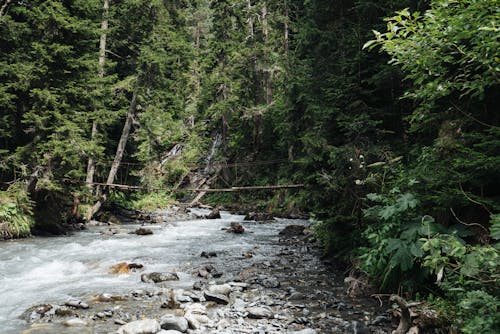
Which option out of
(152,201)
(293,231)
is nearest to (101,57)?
(152,201)

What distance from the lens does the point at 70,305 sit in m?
5.65

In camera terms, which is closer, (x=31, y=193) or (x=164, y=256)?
(x=164, y=256)

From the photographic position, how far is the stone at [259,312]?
525cm

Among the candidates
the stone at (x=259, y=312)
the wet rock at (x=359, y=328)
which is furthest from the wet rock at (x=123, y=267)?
the wet rock at (x=359, y=328)

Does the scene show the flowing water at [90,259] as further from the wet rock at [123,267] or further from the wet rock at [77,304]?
the wet rock at [77,304]

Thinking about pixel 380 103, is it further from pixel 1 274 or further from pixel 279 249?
pixel 1 274

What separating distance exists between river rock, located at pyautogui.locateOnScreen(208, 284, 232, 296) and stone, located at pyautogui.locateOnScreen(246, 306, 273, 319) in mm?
916

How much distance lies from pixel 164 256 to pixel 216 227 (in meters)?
5.43

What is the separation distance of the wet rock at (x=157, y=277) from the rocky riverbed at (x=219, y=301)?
0.02 m

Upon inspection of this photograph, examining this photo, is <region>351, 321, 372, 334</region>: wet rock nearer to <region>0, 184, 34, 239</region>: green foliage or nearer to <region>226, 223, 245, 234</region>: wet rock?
<region>226, 223, 245, 234</region>: wet rock

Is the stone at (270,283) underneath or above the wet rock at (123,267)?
above

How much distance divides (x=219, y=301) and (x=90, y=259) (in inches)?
188

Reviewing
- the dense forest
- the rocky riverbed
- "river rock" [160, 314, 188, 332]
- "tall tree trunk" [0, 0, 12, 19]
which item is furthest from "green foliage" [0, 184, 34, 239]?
"river rock" [160, 314, 188, 332]

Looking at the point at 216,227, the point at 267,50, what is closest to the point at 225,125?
the point at 267,50
